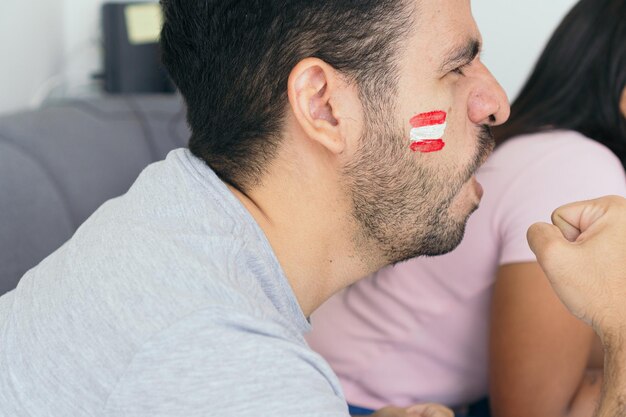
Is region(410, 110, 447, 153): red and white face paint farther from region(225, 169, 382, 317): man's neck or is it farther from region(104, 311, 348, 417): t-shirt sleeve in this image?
region(104, 311, 348, 417): t-shirt sleeve

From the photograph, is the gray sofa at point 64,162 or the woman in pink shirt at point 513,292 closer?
the woman in pink shirt at point 513,292

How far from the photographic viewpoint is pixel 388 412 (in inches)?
41.2

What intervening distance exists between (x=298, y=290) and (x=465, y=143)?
25 centimetres

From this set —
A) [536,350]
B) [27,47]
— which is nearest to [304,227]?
[536,350]

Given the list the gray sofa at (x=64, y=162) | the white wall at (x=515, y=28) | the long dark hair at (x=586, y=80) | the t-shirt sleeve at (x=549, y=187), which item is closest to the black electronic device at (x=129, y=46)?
the gray sofa at (x=64, y=162)

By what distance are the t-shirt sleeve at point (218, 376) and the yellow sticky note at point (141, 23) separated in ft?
5.66

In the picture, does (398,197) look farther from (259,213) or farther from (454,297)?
(454,297)

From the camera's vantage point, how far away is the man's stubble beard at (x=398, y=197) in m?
0.89

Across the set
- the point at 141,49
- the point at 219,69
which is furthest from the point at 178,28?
the point at 141,49

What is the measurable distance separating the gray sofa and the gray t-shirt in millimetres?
456

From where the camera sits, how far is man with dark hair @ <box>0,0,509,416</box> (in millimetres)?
668

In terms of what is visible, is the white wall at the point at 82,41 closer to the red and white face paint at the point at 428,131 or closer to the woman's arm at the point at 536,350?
the woman's arm at the point at 536,350

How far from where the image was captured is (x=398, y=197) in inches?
36.1

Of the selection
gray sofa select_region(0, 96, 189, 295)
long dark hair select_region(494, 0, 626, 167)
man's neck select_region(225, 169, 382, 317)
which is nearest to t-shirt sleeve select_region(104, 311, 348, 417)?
man's neck select_region(225, 169, 382, 317)
